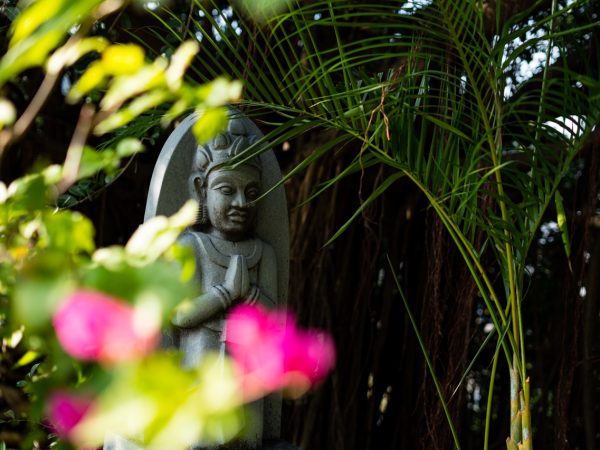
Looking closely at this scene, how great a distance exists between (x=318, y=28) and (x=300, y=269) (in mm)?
979

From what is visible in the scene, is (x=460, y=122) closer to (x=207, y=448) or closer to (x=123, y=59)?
(x=207, y=448)

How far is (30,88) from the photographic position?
4070 mm

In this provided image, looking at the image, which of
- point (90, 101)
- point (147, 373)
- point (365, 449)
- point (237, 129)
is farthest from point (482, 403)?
point (147, 373)

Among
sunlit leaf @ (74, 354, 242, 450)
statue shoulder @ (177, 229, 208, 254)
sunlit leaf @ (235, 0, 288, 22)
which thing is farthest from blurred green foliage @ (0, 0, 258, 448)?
statue shoulder @ (177, 229, 208, 254)

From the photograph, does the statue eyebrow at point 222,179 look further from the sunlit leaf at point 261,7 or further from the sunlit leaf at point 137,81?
the sunlit leaf at point 137,81

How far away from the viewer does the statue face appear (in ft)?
8.09

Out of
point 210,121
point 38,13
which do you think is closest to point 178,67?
point 210,121

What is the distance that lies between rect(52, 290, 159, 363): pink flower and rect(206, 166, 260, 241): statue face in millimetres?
1669

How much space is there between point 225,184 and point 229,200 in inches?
1.6

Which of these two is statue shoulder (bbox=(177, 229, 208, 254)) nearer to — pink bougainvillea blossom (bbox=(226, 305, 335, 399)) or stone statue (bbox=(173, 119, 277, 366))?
stone statue (bbox=(173, 119, 277, 366))

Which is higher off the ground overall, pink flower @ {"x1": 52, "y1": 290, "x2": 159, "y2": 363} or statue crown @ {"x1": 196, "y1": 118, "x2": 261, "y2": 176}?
statue crown @ {"x1": 196, "y1": 118, "x2": 261, "y2": 176}

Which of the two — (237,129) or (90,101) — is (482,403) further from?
(237,129)

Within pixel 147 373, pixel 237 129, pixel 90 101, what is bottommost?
pixel 147 373

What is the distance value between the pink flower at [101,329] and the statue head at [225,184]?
1669mm
